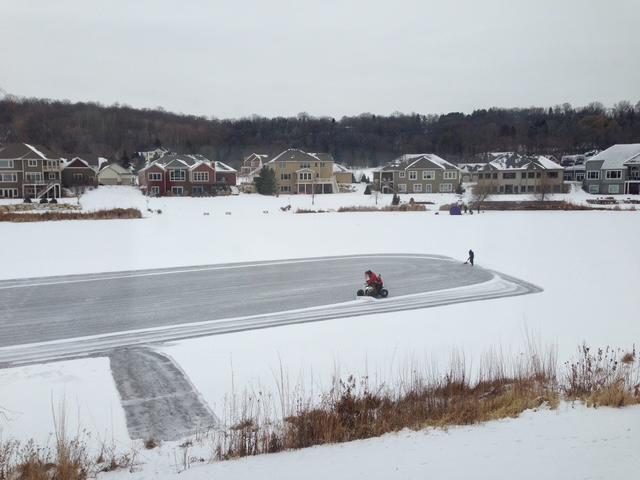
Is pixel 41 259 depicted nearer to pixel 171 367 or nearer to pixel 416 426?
pixel 171 367

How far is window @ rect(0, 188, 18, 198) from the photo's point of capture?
61438mm

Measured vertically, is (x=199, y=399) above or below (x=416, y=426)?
below

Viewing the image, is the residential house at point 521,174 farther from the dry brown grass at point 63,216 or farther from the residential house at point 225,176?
the dry brown grass at point 63,216

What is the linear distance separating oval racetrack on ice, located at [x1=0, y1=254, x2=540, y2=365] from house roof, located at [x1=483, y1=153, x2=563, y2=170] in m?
47.4

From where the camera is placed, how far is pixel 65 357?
11.8m

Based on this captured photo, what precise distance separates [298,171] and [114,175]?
26.5 metres

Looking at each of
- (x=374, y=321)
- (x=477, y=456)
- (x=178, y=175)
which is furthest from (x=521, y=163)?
(x=477, y=456)

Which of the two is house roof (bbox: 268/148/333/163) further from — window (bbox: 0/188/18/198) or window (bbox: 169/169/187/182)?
window (bbox: 0/188/18/198)

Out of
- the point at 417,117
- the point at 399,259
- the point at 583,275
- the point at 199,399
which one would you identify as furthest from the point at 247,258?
the point at 417,117

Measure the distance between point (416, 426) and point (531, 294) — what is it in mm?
13106

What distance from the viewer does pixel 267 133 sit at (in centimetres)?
11431

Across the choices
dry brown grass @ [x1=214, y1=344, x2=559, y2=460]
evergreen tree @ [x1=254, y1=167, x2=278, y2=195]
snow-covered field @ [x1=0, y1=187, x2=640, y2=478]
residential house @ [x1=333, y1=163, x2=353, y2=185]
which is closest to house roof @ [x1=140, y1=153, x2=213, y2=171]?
evergreen tree @ [x1=254, y1=167, x2=278, y2=195]

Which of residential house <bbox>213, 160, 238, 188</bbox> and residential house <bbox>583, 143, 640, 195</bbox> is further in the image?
residential house <bbox>213, 160, 238, 188</bbox>

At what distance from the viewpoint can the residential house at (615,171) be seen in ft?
189
